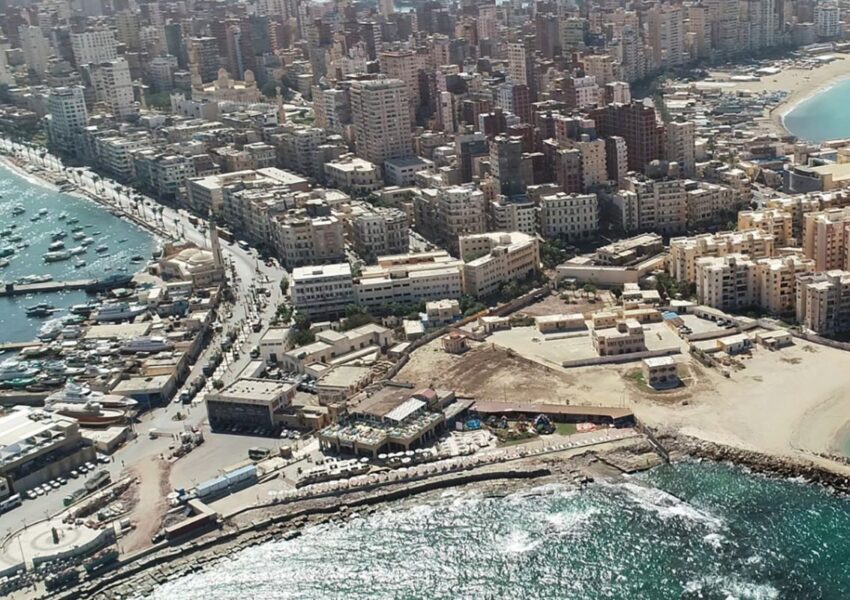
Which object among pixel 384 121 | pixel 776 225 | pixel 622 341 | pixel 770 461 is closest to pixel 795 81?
pixel 384 121

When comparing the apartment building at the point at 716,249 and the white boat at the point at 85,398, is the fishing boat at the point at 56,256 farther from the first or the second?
the apartment building at the point at 716,249

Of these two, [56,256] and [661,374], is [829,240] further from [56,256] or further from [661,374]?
[56,256]

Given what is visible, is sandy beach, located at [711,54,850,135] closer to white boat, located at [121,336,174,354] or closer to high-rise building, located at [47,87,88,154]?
high-rise building, located at [47,87,88,154]

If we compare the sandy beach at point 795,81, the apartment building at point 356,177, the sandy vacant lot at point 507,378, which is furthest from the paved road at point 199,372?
the sandy beach at point 795,81

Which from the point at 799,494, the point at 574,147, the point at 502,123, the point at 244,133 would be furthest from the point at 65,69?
the point at 799,494

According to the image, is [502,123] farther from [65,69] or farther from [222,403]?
[65,69]
